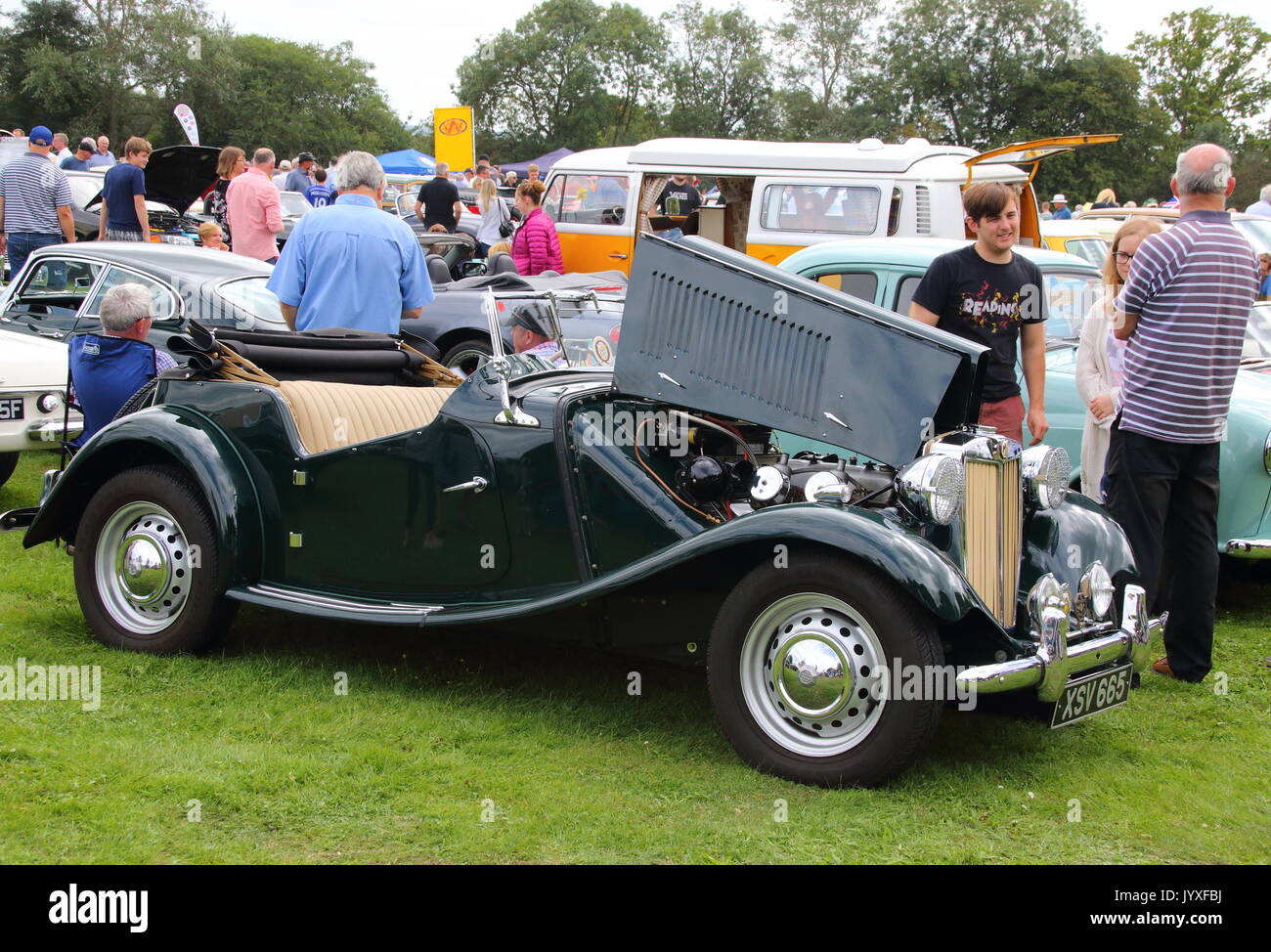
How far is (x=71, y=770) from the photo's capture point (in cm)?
367

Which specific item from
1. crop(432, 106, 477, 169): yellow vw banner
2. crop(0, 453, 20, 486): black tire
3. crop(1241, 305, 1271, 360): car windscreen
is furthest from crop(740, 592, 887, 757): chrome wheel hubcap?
crop(432, 106, 477, 169): yellow vw banner

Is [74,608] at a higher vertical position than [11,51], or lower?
lower

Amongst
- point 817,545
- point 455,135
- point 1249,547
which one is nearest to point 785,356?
point 817,545

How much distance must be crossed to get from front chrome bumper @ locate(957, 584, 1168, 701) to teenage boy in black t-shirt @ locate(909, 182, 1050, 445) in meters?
1.31

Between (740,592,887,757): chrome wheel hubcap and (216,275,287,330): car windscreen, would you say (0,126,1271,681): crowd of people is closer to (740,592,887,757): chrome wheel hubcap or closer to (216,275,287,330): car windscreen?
(740,592,887,757): chrome wheel hubcap

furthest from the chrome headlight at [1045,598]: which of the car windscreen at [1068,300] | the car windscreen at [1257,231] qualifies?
the car windscreen at [1257,231]

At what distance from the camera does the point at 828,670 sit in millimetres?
3539

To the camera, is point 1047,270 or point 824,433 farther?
point 1047,270

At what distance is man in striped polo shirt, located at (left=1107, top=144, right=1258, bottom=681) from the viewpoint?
4516 millimetres

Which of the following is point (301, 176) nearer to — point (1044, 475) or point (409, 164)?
point (1044, 475)

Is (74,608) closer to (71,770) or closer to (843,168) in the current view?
(71,770)

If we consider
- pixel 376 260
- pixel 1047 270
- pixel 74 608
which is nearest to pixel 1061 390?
pixel 1047 270

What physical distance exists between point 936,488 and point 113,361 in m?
4.00
